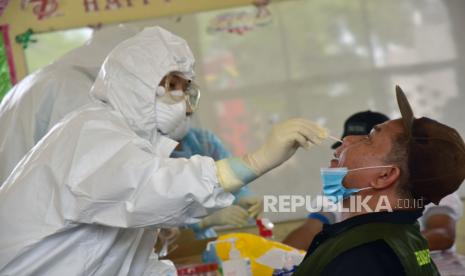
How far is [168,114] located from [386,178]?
594mm

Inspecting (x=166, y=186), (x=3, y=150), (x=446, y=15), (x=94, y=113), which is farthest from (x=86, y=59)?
(x=446, y=15)

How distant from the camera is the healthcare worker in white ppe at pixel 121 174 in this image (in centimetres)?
144

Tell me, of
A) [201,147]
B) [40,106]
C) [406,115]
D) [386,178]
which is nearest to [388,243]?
[386,178]

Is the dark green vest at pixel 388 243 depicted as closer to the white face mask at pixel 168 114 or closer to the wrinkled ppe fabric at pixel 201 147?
the white face mask at pixel 168 114

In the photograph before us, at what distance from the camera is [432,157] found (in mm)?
1494

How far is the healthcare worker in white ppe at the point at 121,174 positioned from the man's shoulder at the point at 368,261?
0.27m

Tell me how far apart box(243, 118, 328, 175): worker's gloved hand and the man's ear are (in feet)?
0.60

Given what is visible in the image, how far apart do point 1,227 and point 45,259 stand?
14cm

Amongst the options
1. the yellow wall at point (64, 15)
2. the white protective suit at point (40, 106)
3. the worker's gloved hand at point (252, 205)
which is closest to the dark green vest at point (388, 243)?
the worker's gloved hand at point (252, 205)

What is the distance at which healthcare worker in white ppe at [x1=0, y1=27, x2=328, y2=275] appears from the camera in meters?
1.44

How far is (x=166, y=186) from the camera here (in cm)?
142

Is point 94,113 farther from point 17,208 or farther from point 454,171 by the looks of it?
point 454,171

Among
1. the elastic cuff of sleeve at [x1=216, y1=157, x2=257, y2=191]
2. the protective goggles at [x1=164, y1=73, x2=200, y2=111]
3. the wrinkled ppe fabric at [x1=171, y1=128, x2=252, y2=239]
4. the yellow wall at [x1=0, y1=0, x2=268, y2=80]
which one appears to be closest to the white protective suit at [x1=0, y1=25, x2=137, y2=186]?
the wrinkled ppe fabric at [x1=171, y1=128, x2=252, y2=239]

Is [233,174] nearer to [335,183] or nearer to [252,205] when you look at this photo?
[335,183]
